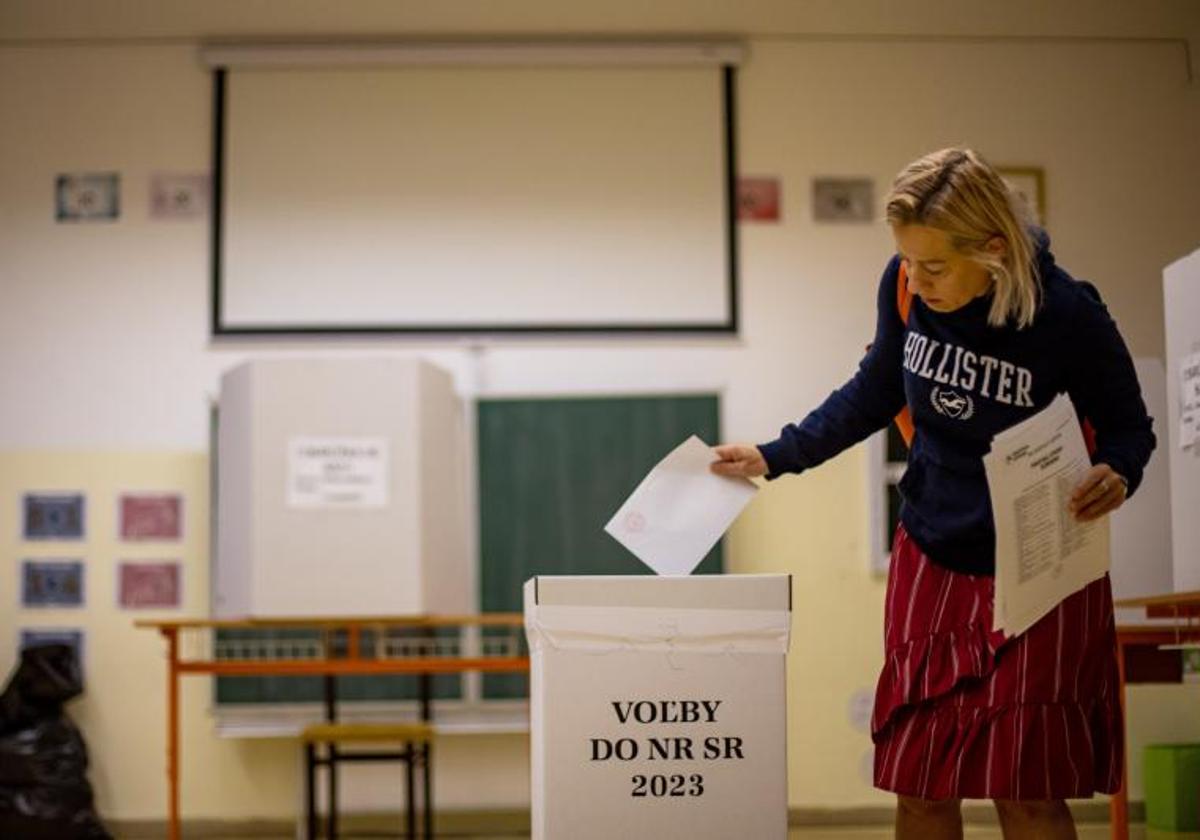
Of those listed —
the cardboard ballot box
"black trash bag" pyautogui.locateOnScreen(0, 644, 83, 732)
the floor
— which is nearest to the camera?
the cardboard ballot box

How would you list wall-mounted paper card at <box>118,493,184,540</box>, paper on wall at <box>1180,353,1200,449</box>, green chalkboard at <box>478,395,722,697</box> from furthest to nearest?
wall-mounted paper card at <box>118,493,184,540</box> < green chalkboard at <box>478,395,722,697</box> < paper on wall at <box>1180,353,1200,449</box>

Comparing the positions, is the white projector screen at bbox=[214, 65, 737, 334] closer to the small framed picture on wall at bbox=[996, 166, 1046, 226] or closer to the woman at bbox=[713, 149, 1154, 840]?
the small framed picture on wall at bbox=[996, 166, 1046, 226]

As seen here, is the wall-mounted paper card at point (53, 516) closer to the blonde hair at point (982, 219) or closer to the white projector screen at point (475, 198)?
the white projector screen at point (475, 198)

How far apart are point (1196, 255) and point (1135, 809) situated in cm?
257

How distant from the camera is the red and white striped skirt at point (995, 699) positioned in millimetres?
1757

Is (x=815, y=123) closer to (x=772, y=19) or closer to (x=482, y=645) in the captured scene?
(x=772, y=19)

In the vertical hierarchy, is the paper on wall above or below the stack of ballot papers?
above

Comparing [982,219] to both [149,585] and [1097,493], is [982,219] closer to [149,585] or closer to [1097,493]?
[1097,493]

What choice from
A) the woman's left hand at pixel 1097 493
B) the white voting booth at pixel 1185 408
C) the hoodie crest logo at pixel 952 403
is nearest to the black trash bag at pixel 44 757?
the white voting booth at pixel 1185 408

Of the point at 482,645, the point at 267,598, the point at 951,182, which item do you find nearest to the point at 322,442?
the point at 267,598

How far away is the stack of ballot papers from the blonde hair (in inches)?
4.8

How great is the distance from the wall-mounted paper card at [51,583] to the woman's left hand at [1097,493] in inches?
142

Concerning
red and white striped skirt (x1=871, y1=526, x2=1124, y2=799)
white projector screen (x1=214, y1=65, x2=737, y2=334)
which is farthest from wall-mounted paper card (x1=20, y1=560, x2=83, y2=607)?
red and white striped skirt (x1=871, y1=526, x2=1124, y2=799)

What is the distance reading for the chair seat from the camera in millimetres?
3811
